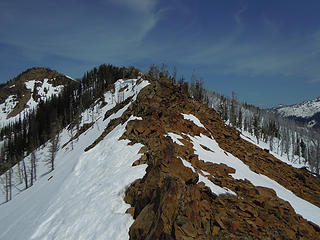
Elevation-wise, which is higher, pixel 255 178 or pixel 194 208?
pixel 194 208

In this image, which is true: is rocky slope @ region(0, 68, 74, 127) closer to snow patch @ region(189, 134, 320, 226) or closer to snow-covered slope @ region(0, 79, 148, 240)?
snow-covered slope @ region(0, 79, 148, 240)

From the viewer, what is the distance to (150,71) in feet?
304

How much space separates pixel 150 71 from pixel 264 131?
2646 inches

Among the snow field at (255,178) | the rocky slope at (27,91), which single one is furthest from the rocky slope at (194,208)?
the rocky slope at (27,91)

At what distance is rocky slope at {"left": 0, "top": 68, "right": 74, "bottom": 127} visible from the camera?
146 m

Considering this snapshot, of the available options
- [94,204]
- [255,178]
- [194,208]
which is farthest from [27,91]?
[194,208]

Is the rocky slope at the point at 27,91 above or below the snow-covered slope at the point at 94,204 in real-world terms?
above

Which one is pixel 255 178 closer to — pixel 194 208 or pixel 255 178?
pixel 255 178

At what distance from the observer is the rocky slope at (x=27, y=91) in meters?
146

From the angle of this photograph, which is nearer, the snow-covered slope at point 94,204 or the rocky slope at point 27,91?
the snow-covered slope at point 94,204

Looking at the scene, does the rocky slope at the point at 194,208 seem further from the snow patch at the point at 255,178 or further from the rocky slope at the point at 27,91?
the rocky slope at the point at 27,91

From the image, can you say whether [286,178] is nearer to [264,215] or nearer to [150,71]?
[264,215]

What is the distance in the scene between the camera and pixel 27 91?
512ft

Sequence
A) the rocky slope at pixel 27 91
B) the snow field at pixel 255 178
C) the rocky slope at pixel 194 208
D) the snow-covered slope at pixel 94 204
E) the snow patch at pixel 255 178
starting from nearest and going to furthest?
1. the rocky slope at pixel 194 208
2. the snow-covered slope at pixel 94 204
3. the snow patch at pixel 255 178
4. the snow field at pixel 255 178
5. the rocky slope at pixel 27 91
